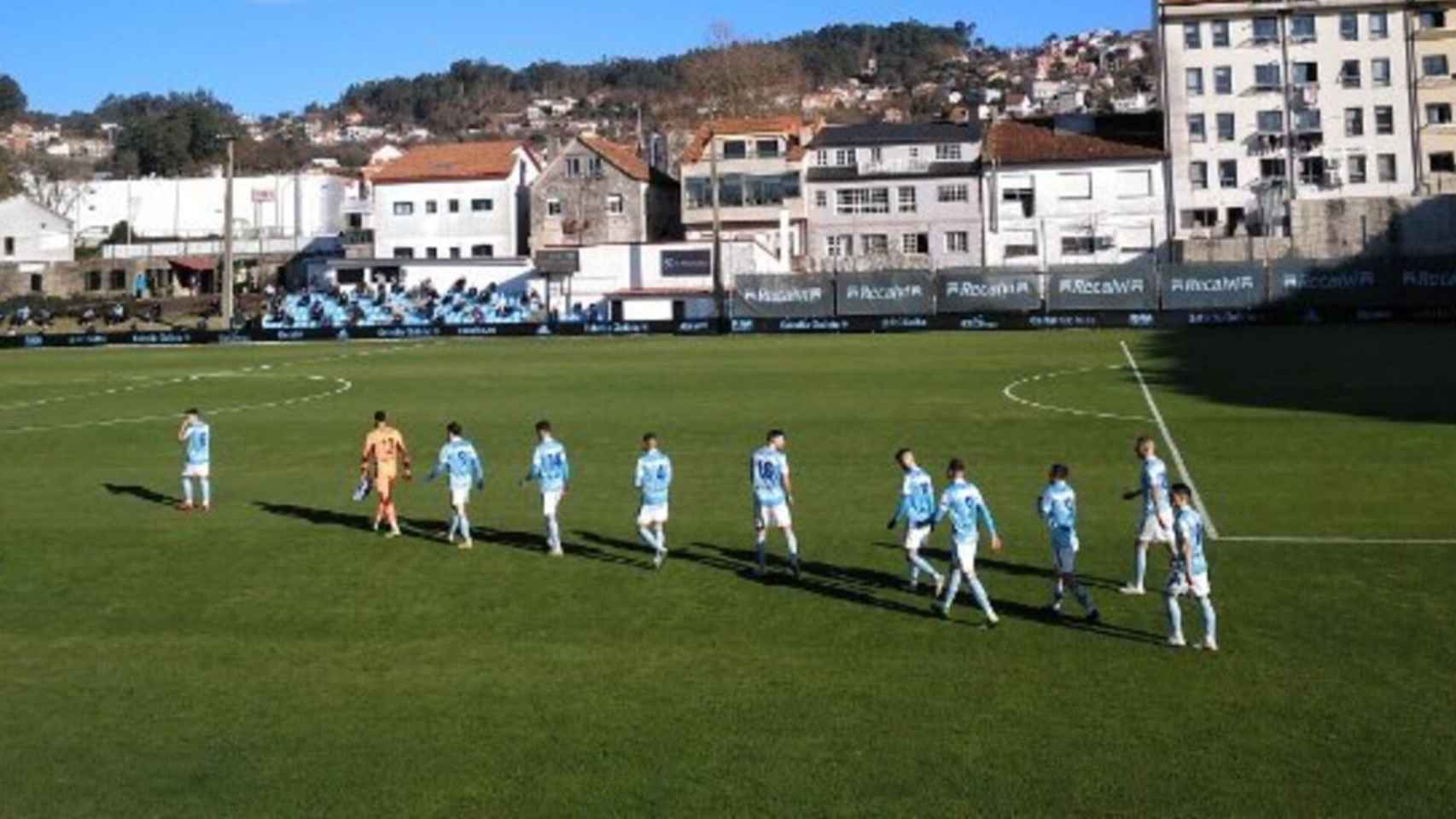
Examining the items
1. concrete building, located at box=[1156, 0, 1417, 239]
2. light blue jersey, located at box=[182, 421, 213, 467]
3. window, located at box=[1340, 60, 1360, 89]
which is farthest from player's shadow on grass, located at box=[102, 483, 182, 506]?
window, located at box=[1340, 60, 1360, 89]

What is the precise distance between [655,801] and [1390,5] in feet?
300

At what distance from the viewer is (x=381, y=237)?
331ft

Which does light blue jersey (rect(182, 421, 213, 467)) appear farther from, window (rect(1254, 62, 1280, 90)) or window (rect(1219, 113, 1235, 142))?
window (rect(1254, 62, 1280, 90))

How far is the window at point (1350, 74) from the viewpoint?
8869cm

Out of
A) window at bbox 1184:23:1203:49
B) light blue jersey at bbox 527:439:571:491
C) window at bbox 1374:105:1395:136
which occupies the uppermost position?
window at bbox 1184:23:1203:49

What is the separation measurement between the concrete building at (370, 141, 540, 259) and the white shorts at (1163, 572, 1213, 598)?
291 ft

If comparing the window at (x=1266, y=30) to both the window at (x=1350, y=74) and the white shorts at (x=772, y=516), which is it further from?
the white shorts at (x=772, y=516)

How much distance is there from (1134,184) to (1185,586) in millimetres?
77961

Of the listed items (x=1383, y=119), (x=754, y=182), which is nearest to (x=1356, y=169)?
(x=1383, y=119)

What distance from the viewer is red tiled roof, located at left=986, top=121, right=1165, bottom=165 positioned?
288 ft

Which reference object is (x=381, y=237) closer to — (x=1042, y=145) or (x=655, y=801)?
(x=1042, y=145)

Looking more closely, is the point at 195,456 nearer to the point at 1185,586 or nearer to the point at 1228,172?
the point at 1185,586

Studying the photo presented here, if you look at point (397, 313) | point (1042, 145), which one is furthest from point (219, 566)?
point (1042, 145)

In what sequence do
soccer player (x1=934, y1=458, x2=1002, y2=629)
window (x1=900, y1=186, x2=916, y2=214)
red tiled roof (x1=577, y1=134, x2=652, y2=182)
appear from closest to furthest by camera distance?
1. soccer player (x1=934, y1=458, x2=1002, y2=629)
2. window (x1=900, y1=186, x2=916, y2=214)
3. red tiled roof (x1=577, y1=134, x2=652, y2=182)
